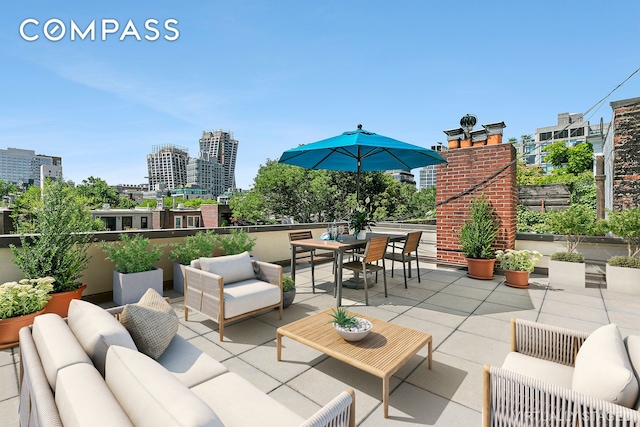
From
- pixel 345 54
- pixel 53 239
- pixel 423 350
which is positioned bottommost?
pixel 423 350

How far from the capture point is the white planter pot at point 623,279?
4.77 metres

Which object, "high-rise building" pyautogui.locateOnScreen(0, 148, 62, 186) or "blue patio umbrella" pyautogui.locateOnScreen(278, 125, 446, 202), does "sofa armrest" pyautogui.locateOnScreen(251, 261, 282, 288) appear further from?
"high-rise building" pyautogui.locateOnScreen(0, 148, 62, 186)

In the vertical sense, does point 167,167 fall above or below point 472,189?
above

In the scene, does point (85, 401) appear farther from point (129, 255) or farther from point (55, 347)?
point (129, 255)

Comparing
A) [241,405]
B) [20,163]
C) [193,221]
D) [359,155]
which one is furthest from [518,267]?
[20,163]

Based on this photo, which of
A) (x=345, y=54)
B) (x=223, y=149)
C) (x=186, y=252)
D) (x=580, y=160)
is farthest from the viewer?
(x=223, y=149)

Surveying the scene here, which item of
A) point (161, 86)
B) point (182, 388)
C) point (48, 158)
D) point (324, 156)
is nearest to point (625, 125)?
point (324, 156)

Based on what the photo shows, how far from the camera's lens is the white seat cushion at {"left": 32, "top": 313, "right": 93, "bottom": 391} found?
132 cm

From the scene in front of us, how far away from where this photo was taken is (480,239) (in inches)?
229

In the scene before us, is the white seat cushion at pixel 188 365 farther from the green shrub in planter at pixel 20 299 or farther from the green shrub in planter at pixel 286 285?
the green shrub in planter at pixel 20 299

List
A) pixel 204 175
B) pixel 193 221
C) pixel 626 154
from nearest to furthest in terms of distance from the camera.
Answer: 1. pixel 626 154
2. pixel 193 221
3. pixel 204 175

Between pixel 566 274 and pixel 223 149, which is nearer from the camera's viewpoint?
pixel 566 274

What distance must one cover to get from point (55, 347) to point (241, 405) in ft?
3.16

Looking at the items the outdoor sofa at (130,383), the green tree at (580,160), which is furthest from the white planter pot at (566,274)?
the green tree at (580,160)
